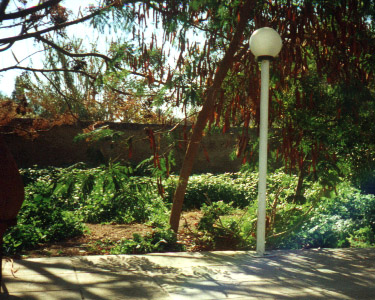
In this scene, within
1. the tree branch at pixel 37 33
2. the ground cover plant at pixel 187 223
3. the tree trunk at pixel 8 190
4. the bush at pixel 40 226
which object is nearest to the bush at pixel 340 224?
the ground cover plant at pixel 187 223

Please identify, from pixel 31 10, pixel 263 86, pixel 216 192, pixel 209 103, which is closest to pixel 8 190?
pixel 263 86

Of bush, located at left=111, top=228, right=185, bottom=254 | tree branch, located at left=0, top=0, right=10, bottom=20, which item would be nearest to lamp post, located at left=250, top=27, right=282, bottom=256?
bush, located at left=111, top=228, right=185, bottom=254

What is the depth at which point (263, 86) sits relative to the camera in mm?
5316

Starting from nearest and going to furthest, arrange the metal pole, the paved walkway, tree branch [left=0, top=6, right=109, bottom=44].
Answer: the paved walkway < the metal pole < tree branch [left=0, top=6, right=109, bottom=44]

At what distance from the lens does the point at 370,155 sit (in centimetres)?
648

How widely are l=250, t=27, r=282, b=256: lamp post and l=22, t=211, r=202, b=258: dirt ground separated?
125cm

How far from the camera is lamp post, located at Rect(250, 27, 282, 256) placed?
5141mm

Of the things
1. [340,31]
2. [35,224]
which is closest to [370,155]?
[340,31]

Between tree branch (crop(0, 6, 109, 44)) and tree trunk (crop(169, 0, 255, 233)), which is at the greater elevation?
tree branch (crop(0, 6, 109, 44))

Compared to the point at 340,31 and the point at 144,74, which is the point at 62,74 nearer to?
the point at 144,74

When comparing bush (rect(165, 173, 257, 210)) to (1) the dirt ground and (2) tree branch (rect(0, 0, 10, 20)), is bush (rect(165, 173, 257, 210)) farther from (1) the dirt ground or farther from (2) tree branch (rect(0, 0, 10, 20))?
(2) tree branch (rect(0, 0, 10, 20))

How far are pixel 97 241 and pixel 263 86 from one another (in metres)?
3.31

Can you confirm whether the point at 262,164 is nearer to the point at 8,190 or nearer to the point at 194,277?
the point at 194,277

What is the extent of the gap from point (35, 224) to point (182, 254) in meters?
2.73
